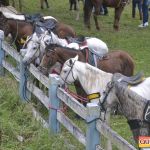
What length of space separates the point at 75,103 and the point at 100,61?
2609 mm

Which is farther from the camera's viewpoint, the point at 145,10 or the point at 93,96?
the point at 145,10

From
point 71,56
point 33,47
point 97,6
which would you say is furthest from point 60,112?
point 97,6

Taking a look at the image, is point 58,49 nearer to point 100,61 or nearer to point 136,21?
point 100,61

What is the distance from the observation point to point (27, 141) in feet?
22.2

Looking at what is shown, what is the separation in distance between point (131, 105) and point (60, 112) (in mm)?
1175

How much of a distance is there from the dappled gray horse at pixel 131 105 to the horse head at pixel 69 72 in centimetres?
152

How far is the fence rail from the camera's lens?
5.41 metres

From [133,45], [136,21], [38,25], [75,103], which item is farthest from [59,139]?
[136,21]

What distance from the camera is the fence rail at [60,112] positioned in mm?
5406

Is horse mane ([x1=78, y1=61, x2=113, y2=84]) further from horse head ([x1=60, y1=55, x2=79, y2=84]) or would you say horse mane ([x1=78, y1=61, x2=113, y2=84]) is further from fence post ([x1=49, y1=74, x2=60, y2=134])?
fence post ([x1=49, y1=74, x2=60, y2=134])

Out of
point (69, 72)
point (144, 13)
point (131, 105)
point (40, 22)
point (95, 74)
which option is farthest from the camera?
point (144, 13)

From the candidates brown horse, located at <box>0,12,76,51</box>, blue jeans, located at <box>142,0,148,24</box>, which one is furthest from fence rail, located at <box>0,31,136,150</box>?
blue jeans, located at <box>142,0,148,24</box>

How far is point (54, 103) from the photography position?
22.2 feet

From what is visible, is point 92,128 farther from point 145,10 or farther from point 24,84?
point 145,10
